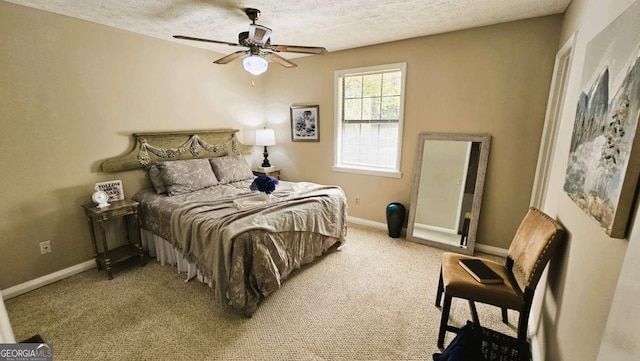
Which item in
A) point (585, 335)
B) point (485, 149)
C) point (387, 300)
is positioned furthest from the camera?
point (485, 149)

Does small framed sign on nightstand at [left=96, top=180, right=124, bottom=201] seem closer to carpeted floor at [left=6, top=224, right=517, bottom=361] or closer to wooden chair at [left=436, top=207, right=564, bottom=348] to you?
carpeted floor at [left=6, top=224, right=517, bottom=361]

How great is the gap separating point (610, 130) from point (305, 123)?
11.5 feet

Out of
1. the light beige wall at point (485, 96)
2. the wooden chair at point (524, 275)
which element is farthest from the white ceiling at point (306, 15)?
the wooden chair at point (524, 275)

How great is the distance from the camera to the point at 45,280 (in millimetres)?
2465

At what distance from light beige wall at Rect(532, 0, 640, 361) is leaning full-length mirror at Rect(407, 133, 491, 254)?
3.32ft

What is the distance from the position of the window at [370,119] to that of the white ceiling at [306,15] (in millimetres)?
576

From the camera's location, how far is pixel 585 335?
105 centimetres

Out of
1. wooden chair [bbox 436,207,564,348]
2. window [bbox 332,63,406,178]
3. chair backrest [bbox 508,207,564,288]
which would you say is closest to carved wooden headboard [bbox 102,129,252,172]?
window [bbox 332,63,406,178]

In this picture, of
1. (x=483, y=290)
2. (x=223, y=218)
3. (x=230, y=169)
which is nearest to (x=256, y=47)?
(x=223, y=218)

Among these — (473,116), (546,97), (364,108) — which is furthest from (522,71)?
(364,108)

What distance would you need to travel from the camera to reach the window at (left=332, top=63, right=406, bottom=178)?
3.44 meters

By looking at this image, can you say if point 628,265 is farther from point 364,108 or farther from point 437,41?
point 364,108

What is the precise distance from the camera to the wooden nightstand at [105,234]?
2502mm

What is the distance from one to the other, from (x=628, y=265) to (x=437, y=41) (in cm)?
295
